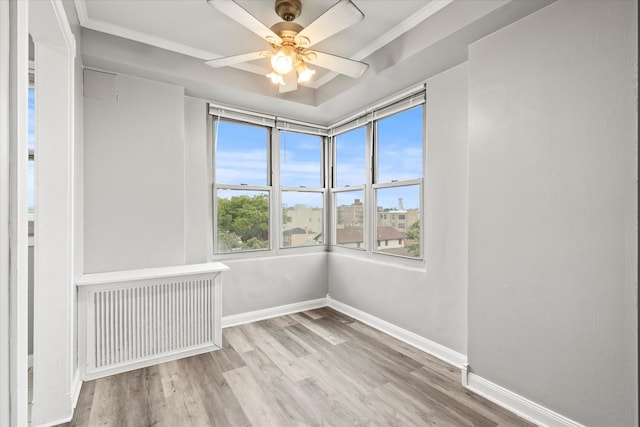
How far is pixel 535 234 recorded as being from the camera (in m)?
1.95

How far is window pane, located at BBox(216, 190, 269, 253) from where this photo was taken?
11.8ft

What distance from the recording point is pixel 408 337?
10.0 feet

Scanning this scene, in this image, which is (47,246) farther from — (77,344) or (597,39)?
(597,39)

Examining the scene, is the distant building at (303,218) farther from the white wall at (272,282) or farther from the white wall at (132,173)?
the white wall at (132,173)

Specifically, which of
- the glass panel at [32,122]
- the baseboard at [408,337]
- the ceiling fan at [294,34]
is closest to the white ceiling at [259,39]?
the ceiling fan at [294,34]

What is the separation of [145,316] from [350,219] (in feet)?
8.03

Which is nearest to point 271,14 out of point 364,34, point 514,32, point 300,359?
point 364,34

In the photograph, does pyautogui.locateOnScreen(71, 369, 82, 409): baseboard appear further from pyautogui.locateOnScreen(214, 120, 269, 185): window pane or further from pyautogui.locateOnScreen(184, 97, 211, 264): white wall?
pyautogui.locateOnScreen(214, 120, 269, 185): window pane

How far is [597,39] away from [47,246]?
332 cm

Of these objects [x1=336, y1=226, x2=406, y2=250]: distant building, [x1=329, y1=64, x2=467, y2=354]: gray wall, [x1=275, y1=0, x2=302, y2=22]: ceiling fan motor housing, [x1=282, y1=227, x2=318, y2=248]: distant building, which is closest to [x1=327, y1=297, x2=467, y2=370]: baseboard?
[x1=329, y1=64, x2=467, y2=354]: gray wall

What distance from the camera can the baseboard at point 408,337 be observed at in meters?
2.64

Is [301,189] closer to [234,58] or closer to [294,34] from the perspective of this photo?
[234,58]

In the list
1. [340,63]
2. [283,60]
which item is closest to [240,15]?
[283,60]

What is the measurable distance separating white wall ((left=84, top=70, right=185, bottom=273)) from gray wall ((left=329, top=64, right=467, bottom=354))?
89.8 inches
